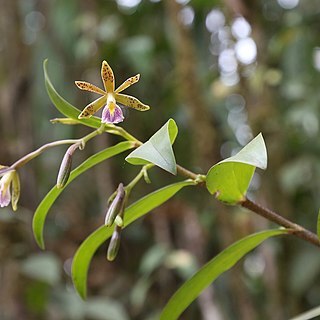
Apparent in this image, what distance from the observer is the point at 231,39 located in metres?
1.35

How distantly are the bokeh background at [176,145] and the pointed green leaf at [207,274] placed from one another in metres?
0.55

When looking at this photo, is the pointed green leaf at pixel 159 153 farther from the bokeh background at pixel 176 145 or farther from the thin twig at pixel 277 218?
the bokeh background at pixel 176 145

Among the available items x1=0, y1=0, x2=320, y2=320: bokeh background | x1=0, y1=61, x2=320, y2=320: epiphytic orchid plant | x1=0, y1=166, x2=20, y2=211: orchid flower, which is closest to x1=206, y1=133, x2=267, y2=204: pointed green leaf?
Answer: x1=0, y1=61, x2=320, y2=320: epiphytic orchid plant

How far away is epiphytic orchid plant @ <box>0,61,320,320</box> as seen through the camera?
0.40 meters

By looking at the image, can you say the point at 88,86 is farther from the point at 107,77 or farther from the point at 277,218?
the point at 277,218

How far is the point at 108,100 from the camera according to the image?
1.43 ft

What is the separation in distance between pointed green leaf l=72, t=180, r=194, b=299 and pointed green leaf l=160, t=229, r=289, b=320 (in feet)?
0.22

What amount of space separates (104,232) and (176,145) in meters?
1.05

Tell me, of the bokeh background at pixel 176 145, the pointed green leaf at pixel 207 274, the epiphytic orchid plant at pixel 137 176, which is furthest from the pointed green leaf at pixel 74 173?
the bokeh background at pixel 176 145

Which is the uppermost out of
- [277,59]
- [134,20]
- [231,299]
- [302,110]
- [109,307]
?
[134,20]

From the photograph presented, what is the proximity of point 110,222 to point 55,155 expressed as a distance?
1.29 m

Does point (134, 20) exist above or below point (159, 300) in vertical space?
above

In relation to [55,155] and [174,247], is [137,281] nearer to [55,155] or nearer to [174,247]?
[174,247]

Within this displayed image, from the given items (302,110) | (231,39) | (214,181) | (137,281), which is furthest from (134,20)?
(214,181)
